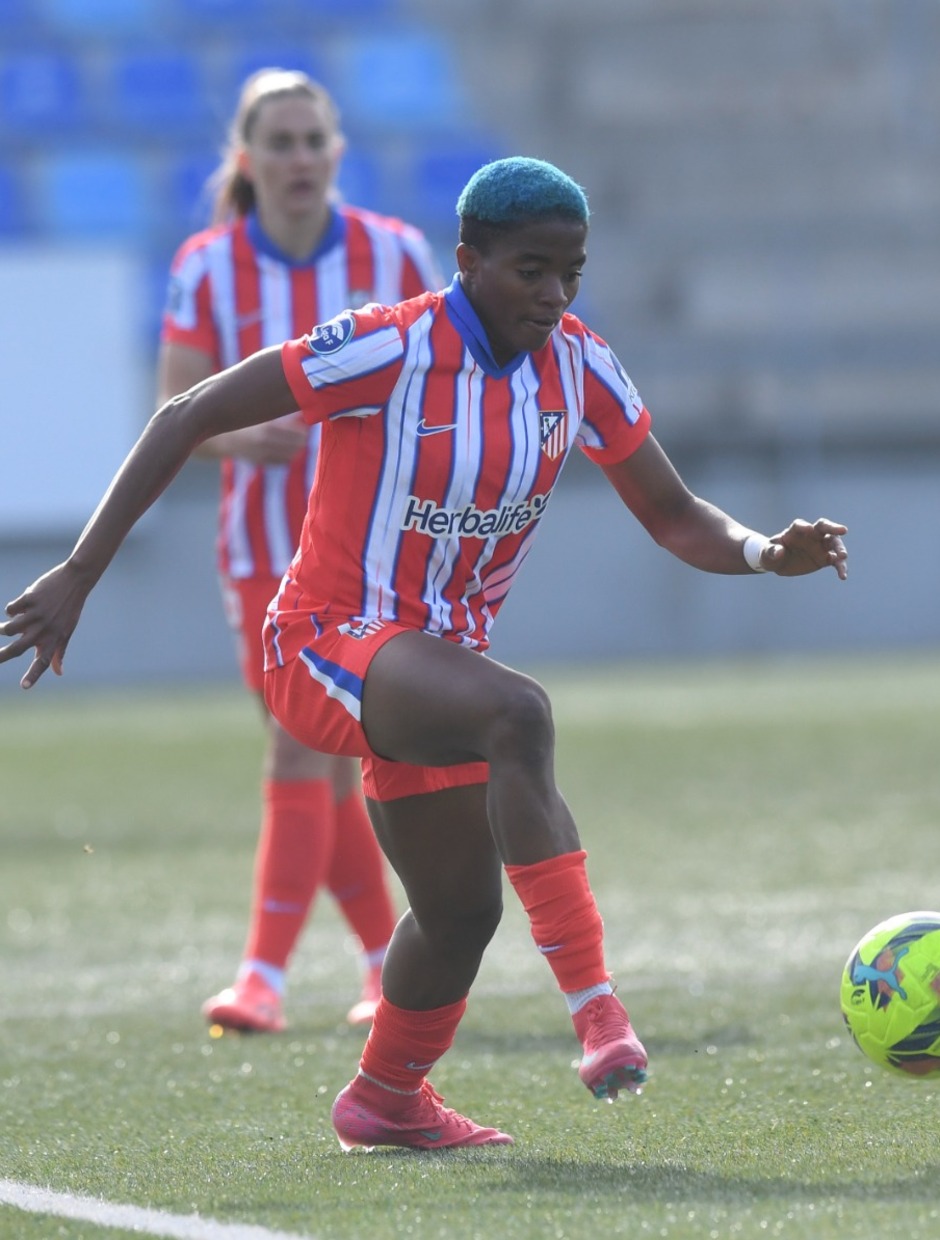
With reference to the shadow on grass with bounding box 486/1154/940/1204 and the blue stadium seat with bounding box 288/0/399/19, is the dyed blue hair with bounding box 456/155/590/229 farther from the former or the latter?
the blue stadium seat with bounding box 288/0/399/19

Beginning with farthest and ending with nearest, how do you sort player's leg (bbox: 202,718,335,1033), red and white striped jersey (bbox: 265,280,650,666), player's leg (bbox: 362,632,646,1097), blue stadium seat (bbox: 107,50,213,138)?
blue stadium seat (bbox: 107,50,213,138)
player's leg (bbox: 202,718,335,1033)
red and white striped jersey (bbox: 265,280,650,666)
player's leg (bbox: 362,632,646,1097)

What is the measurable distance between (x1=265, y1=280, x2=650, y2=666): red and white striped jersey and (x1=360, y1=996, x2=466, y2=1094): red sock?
0.64 meters

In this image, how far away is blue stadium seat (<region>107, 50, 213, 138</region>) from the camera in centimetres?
2245

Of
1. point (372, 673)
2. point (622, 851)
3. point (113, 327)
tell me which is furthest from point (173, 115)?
point (372, 673)

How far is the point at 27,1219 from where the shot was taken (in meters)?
2.93

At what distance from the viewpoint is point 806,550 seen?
334 cm

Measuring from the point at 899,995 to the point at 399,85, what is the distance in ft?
67.9

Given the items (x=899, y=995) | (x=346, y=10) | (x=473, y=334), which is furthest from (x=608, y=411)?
(x=346, y=10)

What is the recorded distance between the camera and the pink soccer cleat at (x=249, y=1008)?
16.0 feet

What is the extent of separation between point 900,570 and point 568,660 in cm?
361

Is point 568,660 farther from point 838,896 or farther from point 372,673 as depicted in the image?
point 372,673

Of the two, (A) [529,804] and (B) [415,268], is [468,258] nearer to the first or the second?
(A) [529,804]

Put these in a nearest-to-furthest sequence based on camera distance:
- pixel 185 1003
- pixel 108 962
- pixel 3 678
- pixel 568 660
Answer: pixel 185 1003 → pixel 108 962 → pixel 3 678 → pixel 568 660

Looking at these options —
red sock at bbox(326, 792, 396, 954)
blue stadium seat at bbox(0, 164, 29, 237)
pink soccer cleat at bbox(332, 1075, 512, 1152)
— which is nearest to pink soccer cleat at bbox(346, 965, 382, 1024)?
red sock at bbox(326, 792, 396, 954)
